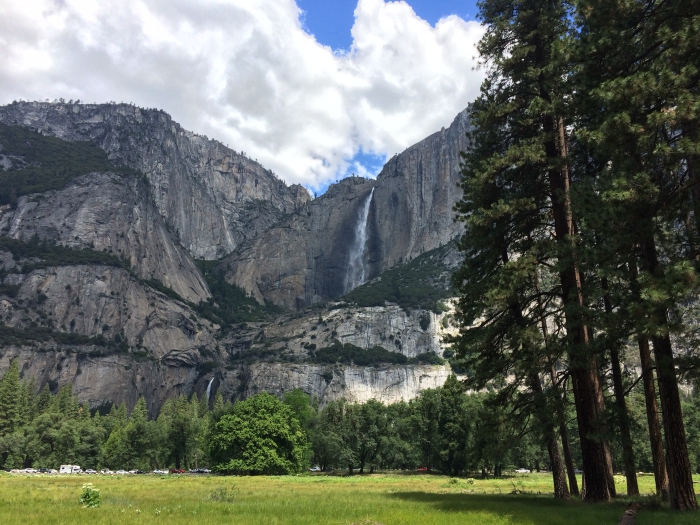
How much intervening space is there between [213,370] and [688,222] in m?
164

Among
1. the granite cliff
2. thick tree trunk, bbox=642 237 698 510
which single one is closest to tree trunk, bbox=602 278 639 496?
thick tree trunk, bbox=642 237 698 510

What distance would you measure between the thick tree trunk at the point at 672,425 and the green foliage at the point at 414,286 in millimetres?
142974

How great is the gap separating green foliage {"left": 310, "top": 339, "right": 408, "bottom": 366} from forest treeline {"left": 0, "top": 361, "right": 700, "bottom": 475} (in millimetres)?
56404

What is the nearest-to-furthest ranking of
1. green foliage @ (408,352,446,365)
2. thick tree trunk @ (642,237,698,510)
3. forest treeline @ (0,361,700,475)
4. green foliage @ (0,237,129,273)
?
thick tree trunk @ (642,237,698,510) < forest treeline @ (0,361,700,475) < green foliage @ (408,352,446,365) < green foliage @ (0,237,129,273)

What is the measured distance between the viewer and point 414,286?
173 m

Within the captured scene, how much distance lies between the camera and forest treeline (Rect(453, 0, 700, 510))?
11359 mm

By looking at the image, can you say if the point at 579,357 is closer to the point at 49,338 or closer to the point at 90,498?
the point at 90,498

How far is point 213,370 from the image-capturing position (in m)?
162

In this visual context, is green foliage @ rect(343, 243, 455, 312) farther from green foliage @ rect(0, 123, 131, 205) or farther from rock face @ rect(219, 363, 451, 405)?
green foliage @ rect(0, 123, 131, 205)

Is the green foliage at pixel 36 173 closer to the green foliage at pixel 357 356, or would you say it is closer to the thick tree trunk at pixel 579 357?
the green foliage at pixel 357 356

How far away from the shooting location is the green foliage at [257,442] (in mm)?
56875

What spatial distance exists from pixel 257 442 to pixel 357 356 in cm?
9324

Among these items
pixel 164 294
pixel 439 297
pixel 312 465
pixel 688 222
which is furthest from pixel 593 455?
pixel 164 294

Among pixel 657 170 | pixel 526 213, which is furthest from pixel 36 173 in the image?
pixel 657 170
